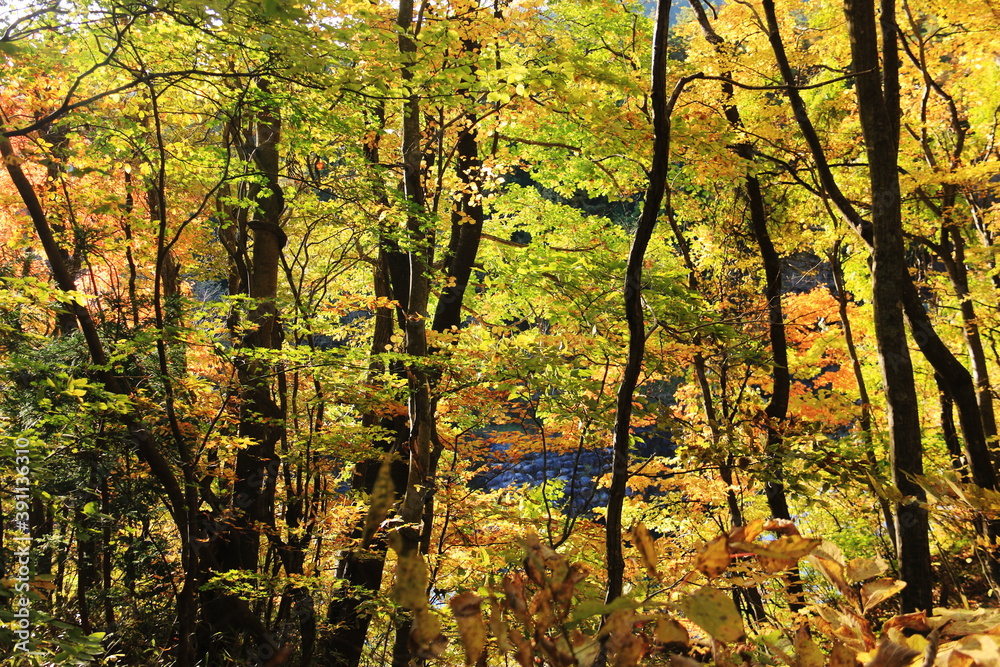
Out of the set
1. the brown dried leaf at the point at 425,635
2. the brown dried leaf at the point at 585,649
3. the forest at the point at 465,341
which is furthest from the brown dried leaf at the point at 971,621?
the brown dried leaf at the point at 425,635

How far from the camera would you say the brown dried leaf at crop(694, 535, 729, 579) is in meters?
0.91

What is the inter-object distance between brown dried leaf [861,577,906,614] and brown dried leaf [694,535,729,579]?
1.14 feet

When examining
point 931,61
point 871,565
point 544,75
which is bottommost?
point 871,565

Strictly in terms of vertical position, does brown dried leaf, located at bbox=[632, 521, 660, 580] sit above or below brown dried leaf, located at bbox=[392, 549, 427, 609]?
below

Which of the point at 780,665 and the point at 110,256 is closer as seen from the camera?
the point at 780,665

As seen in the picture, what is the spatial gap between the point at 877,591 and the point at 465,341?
420cm

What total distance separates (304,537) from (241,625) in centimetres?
97

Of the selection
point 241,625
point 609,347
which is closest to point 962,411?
point 609,347

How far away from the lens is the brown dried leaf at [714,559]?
0.91 meters

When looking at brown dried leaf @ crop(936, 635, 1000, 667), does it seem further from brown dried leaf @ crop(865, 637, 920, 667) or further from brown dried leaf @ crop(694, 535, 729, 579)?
brown dried leaf @ crop(694, 535, 729, 579)

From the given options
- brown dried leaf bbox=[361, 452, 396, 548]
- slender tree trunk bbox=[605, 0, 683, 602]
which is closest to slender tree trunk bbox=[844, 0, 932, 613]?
slender tree trunk bbox=[605, 0, 683, 602]

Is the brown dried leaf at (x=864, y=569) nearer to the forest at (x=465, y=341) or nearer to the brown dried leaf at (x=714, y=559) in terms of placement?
the forest at (x=465, y=341)

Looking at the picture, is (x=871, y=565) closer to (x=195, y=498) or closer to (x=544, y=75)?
(x=544, y=75)

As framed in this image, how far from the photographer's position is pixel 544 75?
370 cm
